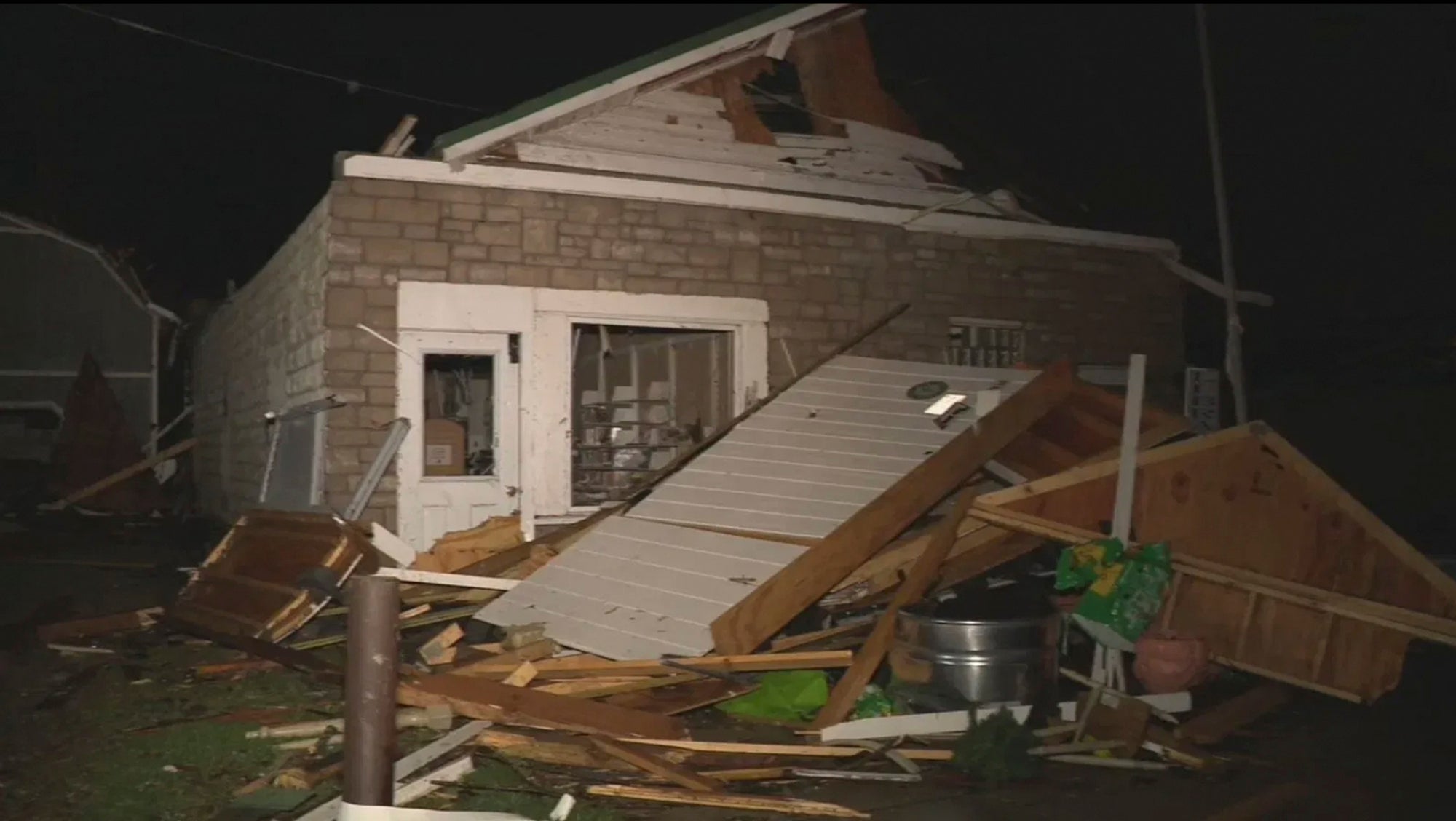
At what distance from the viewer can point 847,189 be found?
34.5ft

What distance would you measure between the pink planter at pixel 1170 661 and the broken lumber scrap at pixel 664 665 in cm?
163

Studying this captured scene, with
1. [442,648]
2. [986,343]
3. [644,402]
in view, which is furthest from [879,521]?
[644,402]

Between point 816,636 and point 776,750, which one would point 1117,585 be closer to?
point 816,636

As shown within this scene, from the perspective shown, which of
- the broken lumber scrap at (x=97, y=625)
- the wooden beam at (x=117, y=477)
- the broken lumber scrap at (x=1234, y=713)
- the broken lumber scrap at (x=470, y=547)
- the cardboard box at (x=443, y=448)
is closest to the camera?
the broken lumber scrap at (x=1234, y=713)

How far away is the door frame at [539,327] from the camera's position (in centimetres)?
873

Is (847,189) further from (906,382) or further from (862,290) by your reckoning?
(906,382)

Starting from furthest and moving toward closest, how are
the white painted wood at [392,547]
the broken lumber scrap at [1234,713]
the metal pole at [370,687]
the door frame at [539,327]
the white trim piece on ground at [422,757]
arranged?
the door frame at [539,327]
the white painted wood at [392,547]
the broken lumber scrap at [1234,713]
the white trim piece on ground at [422,757]
the metal pole at [370,687]

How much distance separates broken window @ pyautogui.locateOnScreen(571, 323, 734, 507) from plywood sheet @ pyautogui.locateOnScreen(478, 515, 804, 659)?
224 cm

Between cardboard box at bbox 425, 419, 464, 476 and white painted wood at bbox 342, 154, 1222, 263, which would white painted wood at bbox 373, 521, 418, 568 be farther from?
white painted wood at bbox 342, 154, 1222, 263

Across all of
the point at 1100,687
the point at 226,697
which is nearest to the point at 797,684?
the point at 1100,687

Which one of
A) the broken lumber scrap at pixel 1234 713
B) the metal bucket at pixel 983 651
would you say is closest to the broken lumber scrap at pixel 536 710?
the metal bucket at pixel 983 651

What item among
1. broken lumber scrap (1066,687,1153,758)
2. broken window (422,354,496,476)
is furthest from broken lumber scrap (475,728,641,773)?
broken window (422,354,496,476)

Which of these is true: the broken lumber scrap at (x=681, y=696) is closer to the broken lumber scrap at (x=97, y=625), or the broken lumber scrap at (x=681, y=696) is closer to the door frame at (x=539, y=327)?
the door frame at (x=539, y=327)

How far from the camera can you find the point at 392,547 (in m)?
8.20
